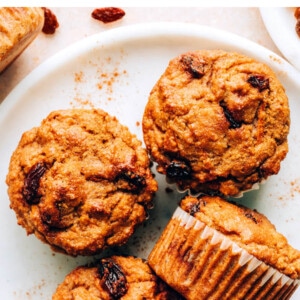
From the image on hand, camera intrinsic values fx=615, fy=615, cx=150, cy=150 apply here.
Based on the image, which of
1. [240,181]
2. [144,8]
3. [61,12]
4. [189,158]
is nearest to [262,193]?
[240,181]

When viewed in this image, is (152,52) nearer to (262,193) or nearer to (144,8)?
(144,8)

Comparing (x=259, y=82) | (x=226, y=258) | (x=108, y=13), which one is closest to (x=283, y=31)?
(x=259, y=82)

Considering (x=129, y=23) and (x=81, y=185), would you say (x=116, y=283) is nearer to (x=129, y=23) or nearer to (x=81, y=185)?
(x=81, y=185)

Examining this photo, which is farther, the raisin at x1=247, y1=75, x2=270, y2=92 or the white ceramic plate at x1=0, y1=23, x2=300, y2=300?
the white ceramic plate at x1=0, y1=23, x2=300, y2=300

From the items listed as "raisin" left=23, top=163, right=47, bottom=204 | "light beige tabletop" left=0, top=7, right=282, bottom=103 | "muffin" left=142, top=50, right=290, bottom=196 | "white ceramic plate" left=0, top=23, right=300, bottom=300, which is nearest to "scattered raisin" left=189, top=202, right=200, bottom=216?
"muffin" left=142, top=50, right=290, bottom=196

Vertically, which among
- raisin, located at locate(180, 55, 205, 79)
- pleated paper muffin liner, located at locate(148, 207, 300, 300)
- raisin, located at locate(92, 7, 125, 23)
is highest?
raisin, located at locate(180, 55, 205, 79)

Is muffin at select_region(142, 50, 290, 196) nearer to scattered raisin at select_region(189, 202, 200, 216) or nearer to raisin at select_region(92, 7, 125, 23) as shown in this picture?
scattered raisin at select_region(189, 202, 200, 216)
